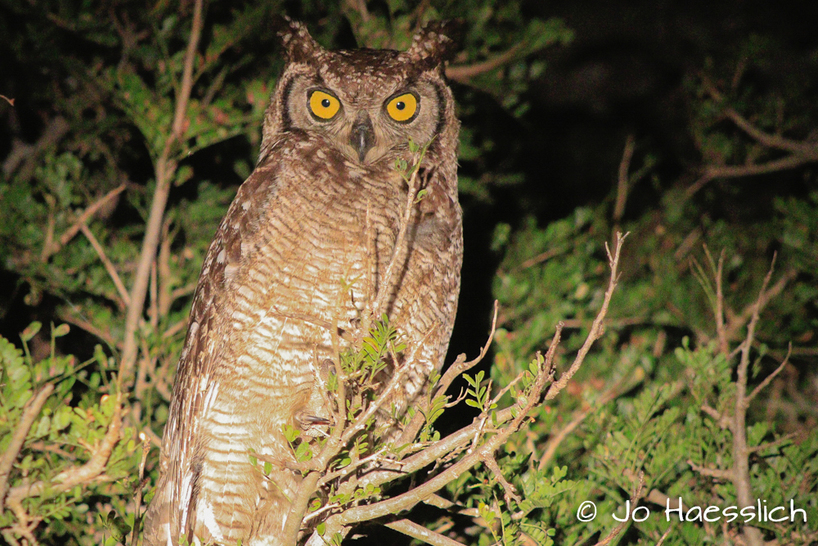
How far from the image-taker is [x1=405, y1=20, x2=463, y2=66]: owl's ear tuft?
7.67 feet

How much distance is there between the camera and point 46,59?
3.05 m

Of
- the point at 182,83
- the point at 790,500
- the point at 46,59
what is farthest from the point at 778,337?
the point at 46,59

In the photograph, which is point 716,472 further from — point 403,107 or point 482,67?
point 482,67

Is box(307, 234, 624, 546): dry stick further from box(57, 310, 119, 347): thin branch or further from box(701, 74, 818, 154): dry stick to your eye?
box(701, 74, 818, 154): dry stick

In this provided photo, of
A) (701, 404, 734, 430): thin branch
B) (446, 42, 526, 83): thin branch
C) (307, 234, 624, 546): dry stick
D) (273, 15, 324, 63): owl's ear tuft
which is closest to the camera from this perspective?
(307, 234, 624, 546): dry stick

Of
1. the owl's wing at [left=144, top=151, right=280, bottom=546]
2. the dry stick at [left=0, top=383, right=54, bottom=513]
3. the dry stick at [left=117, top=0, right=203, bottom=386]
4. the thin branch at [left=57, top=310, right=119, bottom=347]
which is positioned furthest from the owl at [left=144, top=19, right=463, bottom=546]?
the thin branch at [left=57, top=310, right=119, bottom=347]

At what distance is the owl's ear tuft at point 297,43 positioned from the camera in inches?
92.0

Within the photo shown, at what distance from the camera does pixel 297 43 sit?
7.69 ft

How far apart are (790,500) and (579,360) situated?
1.29 metres

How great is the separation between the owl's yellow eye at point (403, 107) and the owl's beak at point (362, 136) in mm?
106

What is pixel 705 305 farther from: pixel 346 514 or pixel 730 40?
pixel 346 514

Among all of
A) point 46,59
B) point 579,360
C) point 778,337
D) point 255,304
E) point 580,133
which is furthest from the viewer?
point 580,133

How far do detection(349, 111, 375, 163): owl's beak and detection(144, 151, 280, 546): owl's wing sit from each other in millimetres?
265

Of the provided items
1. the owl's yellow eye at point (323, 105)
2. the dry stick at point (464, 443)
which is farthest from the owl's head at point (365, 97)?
the dry stick at point (464, 443)
